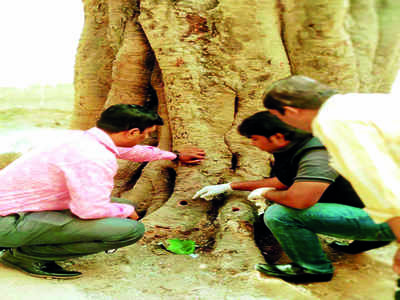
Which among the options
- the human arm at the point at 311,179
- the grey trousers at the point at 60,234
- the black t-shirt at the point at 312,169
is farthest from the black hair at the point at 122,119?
the human arm at the point at 311,179

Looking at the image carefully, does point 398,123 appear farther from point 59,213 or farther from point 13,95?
point 13,95

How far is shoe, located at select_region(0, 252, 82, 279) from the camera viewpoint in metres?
2.08

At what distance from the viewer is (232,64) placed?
114 inches

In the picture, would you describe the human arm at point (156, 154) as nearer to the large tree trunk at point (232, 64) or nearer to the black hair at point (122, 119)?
the large tree trunk at point (232, 64)

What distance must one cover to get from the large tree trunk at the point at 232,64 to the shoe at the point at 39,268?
63cm

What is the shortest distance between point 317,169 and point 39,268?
60.4 inches

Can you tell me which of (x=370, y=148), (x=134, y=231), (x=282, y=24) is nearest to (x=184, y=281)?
(x=134, y=231)

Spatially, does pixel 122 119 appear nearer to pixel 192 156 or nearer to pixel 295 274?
pixel 192 156

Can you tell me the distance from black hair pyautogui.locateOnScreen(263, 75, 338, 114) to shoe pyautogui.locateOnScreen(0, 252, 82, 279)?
1.41 metres

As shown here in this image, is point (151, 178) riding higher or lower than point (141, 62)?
lower

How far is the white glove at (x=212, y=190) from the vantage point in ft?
8.78

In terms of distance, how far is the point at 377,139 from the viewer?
1259 millimetres

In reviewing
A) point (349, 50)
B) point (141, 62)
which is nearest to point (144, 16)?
point (141, 62)

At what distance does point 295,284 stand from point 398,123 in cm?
112
